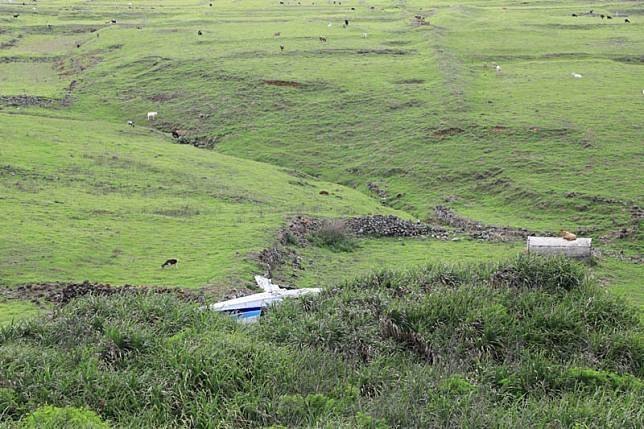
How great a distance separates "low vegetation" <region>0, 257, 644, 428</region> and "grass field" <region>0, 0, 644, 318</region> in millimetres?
5911

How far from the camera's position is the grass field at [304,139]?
1038 inches

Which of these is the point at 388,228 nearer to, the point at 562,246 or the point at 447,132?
the point at 562,246

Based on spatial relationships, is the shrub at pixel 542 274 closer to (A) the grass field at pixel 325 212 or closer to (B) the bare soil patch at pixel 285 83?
(A) the grass field at pixel 325 212

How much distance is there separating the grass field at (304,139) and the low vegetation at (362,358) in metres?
5.91

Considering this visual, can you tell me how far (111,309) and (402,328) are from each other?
5.76 metres

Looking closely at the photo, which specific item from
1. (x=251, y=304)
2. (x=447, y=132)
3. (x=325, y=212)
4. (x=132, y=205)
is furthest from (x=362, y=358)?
(x=447, y=132)

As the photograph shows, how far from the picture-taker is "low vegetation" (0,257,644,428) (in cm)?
1252

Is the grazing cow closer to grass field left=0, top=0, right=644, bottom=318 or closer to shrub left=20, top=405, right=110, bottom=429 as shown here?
grass field left=0, top=0, right=644, bottom=318

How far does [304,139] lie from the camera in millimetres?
44781

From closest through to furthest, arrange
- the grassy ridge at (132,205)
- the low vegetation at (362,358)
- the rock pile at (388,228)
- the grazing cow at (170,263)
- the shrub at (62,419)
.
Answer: the shrub at (62,419)
the low vegetation at (362,358)
the grassy ridge at (132,205)
the grazing cow at (170,263)
the rock pile at (388,228)

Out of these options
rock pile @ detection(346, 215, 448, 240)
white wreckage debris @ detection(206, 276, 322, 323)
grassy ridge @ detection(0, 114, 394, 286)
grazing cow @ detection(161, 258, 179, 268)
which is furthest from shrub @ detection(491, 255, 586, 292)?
rock pile @ detection(346, 215, 448, 240)

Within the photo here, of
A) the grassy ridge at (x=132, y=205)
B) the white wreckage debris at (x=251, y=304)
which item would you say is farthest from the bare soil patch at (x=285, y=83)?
the white wreckage debris at (x=251, y=304)

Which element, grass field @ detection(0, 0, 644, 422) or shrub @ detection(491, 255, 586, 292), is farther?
shrub @ detection(491, 255, 586, 292)

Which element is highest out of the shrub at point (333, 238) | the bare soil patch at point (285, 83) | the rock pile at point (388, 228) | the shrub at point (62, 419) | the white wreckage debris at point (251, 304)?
the shrub at point (62, 419)
